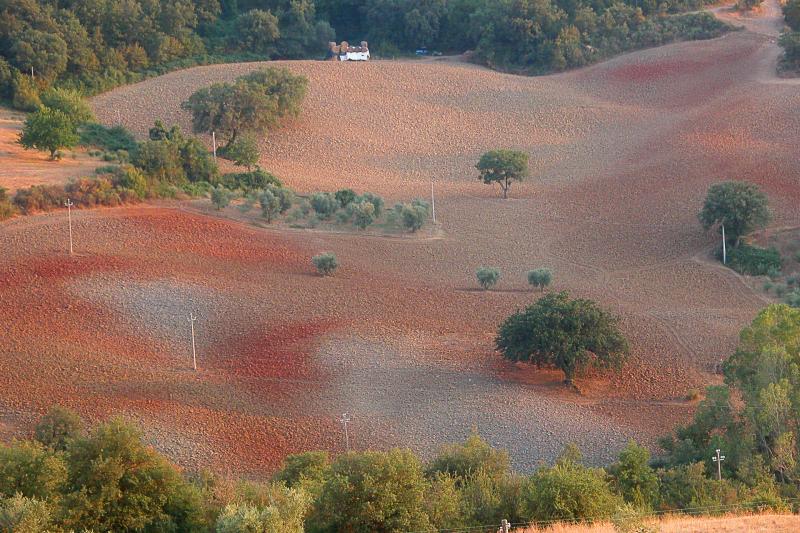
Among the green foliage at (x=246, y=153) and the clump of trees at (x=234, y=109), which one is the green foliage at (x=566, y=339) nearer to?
the green foliage at (x=246, y=153)

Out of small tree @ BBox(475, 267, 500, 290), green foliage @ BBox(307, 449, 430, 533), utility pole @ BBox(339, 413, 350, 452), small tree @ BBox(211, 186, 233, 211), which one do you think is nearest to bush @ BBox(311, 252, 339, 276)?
small tree @ BBox(475, 267, 500, 290)

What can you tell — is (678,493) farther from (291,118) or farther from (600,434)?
(291,118)

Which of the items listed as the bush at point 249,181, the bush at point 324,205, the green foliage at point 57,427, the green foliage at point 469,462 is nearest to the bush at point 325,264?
the bush at point 324,205

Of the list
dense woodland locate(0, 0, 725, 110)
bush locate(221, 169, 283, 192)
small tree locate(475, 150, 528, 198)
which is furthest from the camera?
dense woodland locate(0, 0, 725, 110)

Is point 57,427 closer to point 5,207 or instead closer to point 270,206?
point 5,207

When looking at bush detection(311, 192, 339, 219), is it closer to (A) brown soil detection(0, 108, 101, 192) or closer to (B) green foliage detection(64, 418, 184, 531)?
(A) brown soil detection(0, 108, 101, 192)

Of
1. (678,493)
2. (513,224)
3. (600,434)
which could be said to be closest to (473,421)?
(600,434)

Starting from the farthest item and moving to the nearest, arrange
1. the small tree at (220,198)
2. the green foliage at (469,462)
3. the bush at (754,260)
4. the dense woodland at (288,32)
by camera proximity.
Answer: the dense woodland at (288,32) → the small tree at (220,198) → the bush at (754,260) → the green foliage at (469,462)
